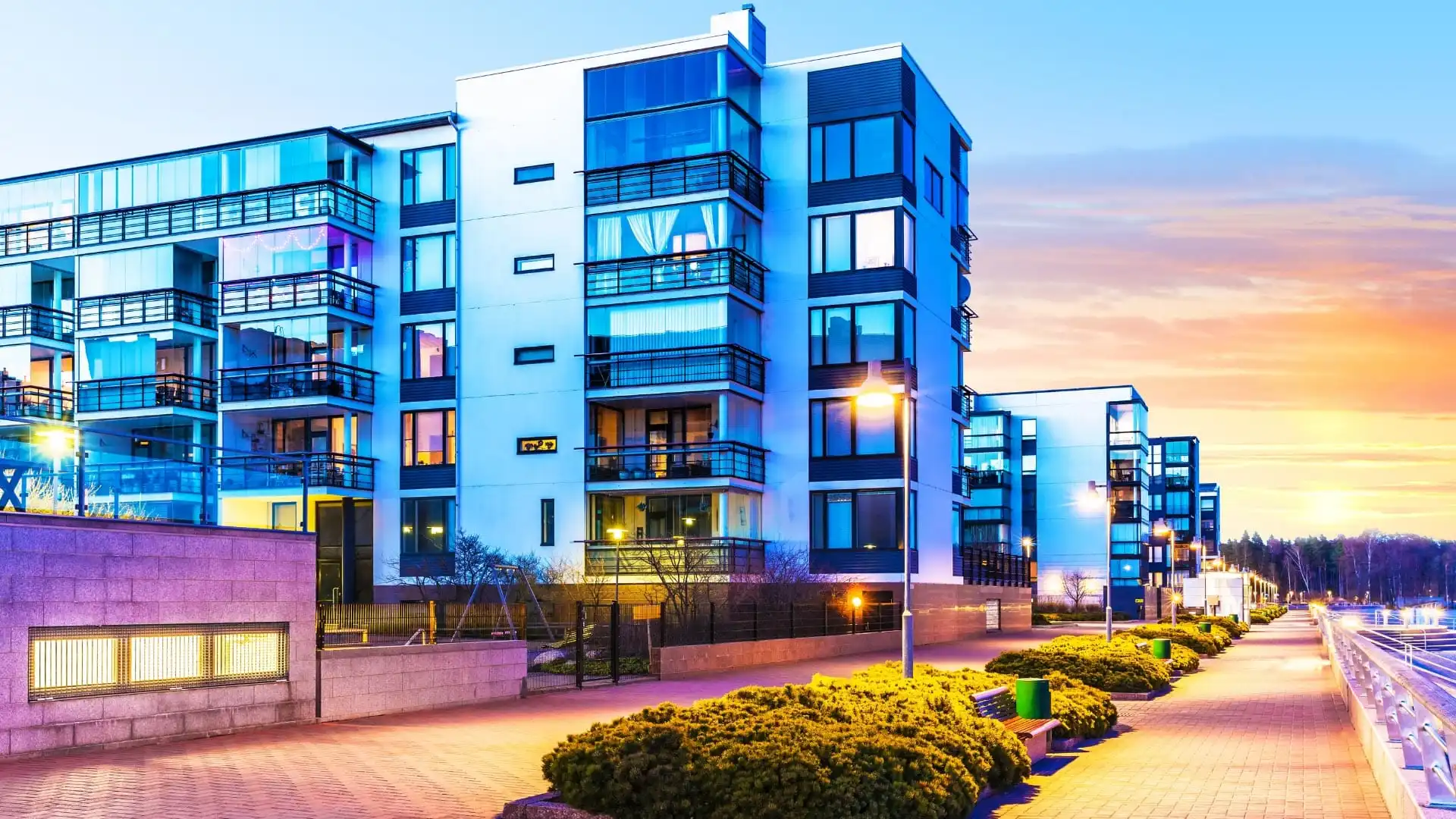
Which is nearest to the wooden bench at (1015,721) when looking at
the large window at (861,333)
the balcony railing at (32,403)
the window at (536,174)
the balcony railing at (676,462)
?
the balcony railing at (676,462)

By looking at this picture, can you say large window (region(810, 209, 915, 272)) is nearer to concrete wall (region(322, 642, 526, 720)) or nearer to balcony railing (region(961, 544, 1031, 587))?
balcony railing (region(961, 544, 1031, 587))

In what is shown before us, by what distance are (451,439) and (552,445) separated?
167 inches

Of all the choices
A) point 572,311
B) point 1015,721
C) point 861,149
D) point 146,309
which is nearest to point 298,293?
point 146,309

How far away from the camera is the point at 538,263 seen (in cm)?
5131

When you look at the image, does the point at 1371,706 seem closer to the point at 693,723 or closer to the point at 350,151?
the point at 693,723

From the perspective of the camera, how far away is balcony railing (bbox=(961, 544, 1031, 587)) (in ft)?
195

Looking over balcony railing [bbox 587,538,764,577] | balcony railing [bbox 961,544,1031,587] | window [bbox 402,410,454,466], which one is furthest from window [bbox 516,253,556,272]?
balcony railing [bbox 961,544,1031,587]

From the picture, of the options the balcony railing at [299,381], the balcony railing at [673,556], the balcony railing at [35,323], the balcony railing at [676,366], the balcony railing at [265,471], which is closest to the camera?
the balcony railing at [265,471]

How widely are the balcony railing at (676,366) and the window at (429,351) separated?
18.8 feet

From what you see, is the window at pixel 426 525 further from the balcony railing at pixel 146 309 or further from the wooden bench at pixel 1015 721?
the wooden bench at pixel 1015 721

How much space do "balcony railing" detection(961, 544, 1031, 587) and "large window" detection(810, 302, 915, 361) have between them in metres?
11.4

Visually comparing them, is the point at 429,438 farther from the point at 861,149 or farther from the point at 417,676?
the point at 417,676

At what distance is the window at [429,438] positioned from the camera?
52.4 m

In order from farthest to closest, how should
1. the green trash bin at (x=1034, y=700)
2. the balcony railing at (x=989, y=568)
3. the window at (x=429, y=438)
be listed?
the balcony railing at (x=989, y=568), the window at (x=429, y=438), the green trash bin at (x=1034, y=700)
